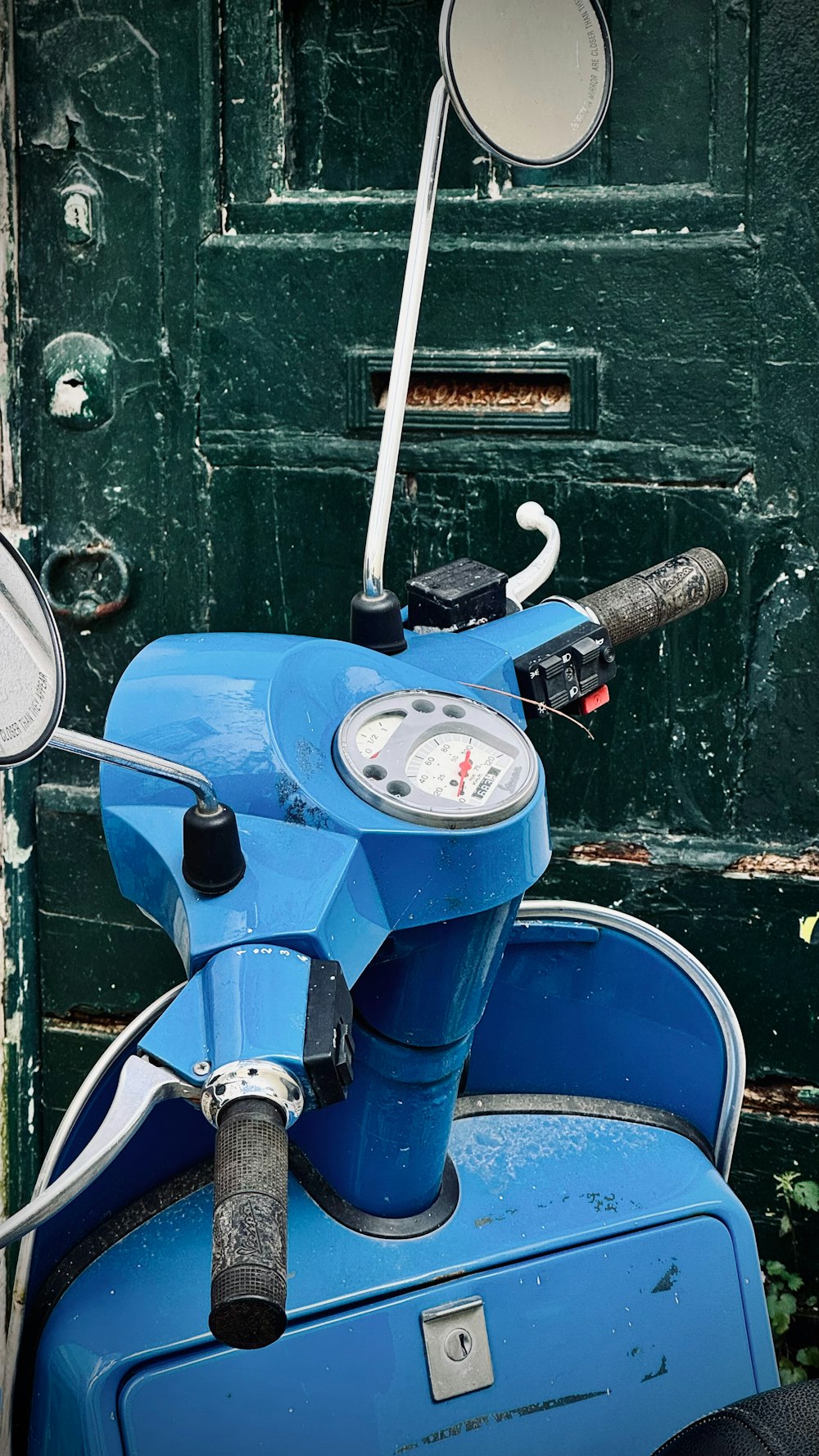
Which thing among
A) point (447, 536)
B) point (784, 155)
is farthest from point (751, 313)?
point (447, 536)

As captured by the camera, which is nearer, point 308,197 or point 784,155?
point 784,155

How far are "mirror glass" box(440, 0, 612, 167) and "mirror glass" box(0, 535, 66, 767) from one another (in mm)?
711

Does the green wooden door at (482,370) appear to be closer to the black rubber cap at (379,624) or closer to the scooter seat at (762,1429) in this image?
the black rubber cap at (379,624)

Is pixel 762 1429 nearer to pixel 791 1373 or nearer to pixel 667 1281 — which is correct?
pixel 667 1281

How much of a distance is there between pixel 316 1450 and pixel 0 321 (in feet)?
5.65

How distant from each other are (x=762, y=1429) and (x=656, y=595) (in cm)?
83

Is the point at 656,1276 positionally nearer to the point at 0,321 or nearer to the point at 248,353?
the point at 248,353

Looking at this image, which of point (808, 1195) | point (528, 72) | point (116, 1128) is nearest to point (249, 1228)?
point (116, 1128)

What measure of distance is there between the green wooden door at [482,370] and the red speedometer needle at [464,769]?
988mm

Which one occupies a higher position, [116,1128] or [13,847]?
[116,1128]

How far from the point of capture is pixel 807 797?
2.23 m

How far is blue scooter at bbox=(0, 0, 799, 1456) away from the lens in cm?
117

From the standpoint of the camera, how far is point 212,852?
1161mm

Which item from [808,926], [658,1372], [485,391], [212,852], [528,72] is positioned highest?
[528,72]
